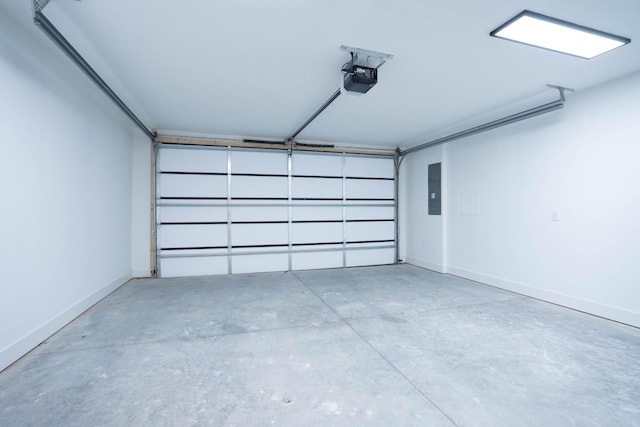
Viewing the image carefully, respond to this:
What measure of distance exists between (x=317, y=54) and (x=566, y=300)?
4095mm

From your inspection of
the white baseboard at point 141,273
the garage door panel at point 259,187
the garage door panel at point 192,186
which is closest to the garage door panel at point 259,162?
the garage door panel at point 259,187

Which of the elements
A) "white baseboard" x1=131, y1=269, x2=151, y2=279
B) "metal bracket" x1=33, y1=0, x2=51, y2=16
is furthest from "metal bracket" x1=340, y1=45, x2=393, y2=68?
"white baseboard" x1=131, y1=269, x2=151, y2=279

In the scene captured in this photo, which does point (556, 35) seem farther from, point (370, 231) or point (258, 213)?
point (258, 213)

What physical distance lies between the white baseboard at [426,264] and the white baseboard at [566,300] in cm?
62

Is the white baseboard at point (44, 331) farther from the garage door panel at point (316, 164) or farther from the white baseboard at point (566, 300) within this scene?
the white baseboard at point (566, 300)

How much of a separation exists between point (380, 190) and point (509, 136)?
2.75m

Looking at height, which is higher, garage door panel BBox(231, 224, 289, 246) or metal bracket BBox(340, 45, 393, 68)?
metal bracket BBox(340, 45, 393, 68)

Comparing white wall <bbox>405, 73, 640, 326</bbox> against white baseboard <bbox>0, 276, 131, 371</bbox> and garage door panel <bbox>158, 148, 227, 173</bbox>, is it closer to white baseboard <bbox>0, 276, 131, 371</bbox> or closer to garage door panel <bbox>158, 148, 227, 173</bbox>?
garage door panel <bbox>158, 148, 227, 173</bbox>

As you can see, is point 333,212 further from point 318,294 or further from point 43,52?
point 43,52

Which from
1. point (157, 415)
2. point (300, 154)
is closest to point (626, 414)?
point (157, 415)

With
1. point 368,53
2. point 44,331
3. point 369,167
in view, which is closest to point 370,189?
point 369,167

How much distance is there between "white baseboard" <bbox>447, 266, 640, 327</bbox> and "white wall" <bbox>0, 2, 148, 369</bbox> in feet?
18.2

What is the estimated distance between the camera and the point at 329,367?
217 centimetres

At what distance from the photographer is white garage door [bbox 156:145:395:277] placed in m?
5.33
